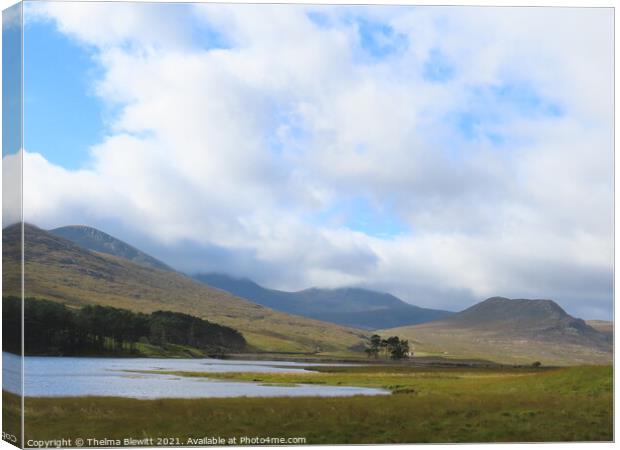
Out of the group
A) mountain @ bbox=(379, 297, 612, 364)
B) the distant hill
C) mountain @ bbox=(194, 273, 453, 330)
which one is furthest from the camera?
mountain @ bbox=(194, 273, 453, 330)

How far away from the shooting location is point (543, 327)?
40750mm

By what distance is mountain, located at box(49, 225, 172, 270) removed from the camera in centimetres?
3847

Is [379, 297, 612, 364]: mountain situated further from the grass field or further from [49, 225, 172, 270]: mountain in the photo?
[49, 225, 172, 270]: mountain

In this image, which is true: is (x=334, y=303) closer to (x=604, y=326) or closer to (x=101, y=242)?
(x=101, y=242)

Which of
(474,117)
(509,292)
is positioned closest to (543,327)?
(509,292)

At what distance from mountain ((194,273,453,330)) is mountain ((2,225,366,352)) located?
49cm

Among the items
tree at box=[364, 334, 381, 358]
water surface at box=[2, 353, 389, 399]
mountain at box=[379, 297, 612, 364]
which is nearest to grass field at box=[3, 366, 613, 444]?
water surface at box=[2, 353, 389, 399]

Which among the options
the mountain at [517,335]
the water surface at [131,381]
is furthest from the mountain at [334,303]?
the water surface at [131,381]

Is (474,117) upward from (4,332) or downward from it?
upward

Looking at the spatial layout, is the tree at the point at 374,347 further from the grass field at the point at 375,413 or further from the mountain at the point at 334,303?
the grass field at the point at 375,413

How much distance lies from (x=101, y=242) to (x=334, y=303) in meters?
11.5

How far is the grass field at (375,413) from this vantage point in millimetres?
32938

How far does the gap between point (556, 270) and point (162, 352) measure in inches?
699

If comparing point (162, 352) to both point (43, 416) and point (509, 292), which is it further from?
point (509, 292)
